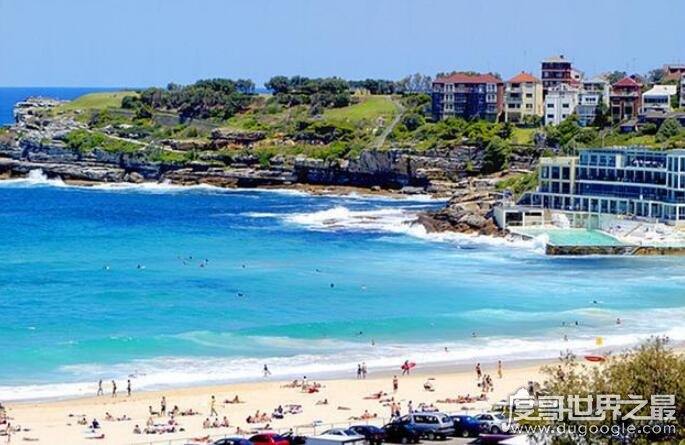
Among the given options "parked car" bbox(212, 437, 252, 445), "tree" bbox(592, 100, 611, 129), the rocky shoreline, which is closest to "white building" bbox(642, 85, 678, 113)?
"tree" bbox(592, 100, 611, 129)

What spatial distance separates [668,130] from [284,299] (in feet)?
162

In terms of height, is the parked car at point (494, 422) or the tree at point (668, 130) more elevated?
the tree at point (668, 130)

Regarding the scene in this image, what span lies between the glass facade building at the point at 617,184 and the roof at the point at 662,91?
27.6 metres

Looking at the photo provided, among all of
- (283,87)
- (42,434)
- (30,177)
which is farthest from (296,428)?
(283,87)

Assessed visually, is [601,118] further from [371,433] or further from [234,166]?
[371,433]

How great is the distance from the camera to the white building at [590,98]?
4471 inches

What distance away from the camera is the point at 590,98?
4601 inches

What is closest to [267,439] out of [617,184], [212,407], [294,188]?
[212,407]

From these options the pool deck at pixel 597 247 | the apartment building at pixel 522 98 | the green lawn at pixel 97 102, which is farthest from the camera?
the green lawn at pixel 97 102

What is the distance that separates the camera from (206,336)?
5056 centimetres

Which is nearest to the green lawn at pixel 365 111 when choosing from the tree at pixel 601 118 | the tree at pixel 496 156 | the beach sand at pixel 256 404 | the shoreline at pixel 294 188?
the shoreline at pixel 294 188

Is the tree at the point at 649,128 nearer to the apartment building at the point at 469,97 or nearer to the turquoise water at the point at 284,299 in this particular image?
the turquoise water at the point at 284,299

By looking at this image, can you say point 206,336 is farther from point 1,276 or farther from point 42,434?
point 1,276

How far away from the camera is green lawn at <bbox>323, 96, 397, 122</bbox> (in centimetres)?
13470
